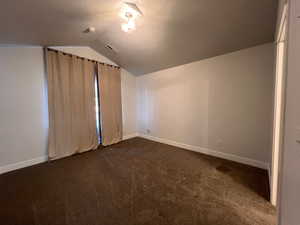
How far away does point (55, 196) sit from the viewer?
6.41 feet

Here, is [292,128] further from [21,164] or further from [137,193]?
[21,164]

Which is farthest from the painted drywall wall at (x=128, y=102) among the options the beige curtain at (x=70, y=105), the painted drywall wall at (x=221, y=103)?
the beige curtain at (x=70, y=105)

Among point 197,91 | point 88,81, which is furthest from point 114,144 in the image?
point 197,91

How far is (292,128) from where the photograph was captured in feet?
2.78

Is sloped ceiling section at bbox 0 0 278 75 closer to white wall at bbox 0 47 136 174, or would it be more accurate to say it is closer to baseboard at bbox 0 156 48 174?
white wall at bbox 0 47 136 174

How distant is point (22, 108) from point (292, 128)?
3.77 m

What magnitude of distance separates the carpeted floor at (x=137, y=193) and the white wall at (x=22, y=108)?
286mm

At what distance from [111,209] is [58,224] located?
1.75ft

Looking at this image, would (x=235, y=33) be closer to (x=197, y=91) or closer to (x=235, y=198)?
(x=197, y=91)

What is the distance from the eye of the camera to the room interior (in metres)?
1.61

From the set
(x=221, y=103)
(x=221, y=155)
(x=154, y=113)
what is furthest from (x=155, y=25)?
(x=221, y=155)

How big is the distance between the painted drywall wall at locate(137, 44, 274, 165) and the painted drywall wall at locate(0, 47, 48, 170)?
275 cm

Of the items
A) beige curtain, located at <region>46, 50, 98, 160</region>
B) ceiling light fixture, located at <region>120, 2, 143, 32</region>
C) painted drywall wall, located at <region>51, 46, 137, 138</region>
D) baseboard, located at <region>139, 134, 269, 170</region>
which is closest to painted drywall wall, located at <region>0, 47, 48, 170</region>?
beige curtain, located at <region>46, 50, 98, 160</region>

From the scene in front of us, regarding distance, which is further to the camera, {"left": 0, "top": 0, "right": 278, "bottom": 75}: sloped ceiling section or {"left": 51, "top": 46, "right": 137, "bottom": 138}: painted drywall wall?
{"left": 51, "top": 46, "right": 137, "bottom": 138}: painted drywall wall
